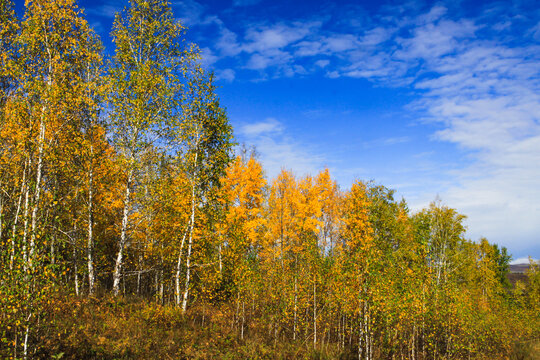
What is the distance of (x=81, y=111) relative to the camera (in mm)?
15906

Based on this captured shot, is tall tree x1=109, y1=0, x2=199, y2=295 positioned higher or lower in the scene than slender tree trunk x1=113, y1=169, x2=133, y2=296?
higher

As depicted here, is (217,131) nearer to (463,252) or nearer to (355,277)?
(355,277)

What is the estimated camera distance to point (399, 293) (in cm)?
1805

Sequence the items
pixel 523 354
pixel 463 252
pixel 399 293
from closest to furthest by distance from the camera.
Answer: pixel 399 293 → pixel 523 354 → pixel 463 252

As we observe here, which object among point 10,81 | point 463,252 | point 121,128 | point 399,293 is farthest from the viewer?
point 463,252

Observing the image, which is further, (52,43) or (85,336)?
(52,43)

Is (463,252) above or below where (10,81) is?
below

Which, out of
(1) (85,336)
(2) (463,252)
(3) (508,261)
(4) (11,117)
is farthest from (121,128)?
(3) (508,261)

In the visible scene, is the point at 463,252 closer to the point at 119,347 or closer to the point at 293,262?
the point at 293,262

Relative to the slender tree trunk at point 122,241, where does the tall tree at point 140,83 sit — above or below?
above

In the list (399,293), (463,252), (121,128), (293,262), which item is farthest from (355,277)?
(463,252)

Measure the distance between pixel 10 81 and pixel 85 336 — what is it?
11.9 metres

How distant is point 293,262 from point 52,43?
19.2 meters

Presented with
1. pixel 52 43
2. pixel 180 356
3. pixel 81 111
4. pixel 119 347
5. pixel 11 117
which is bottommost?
pixel 180 356
